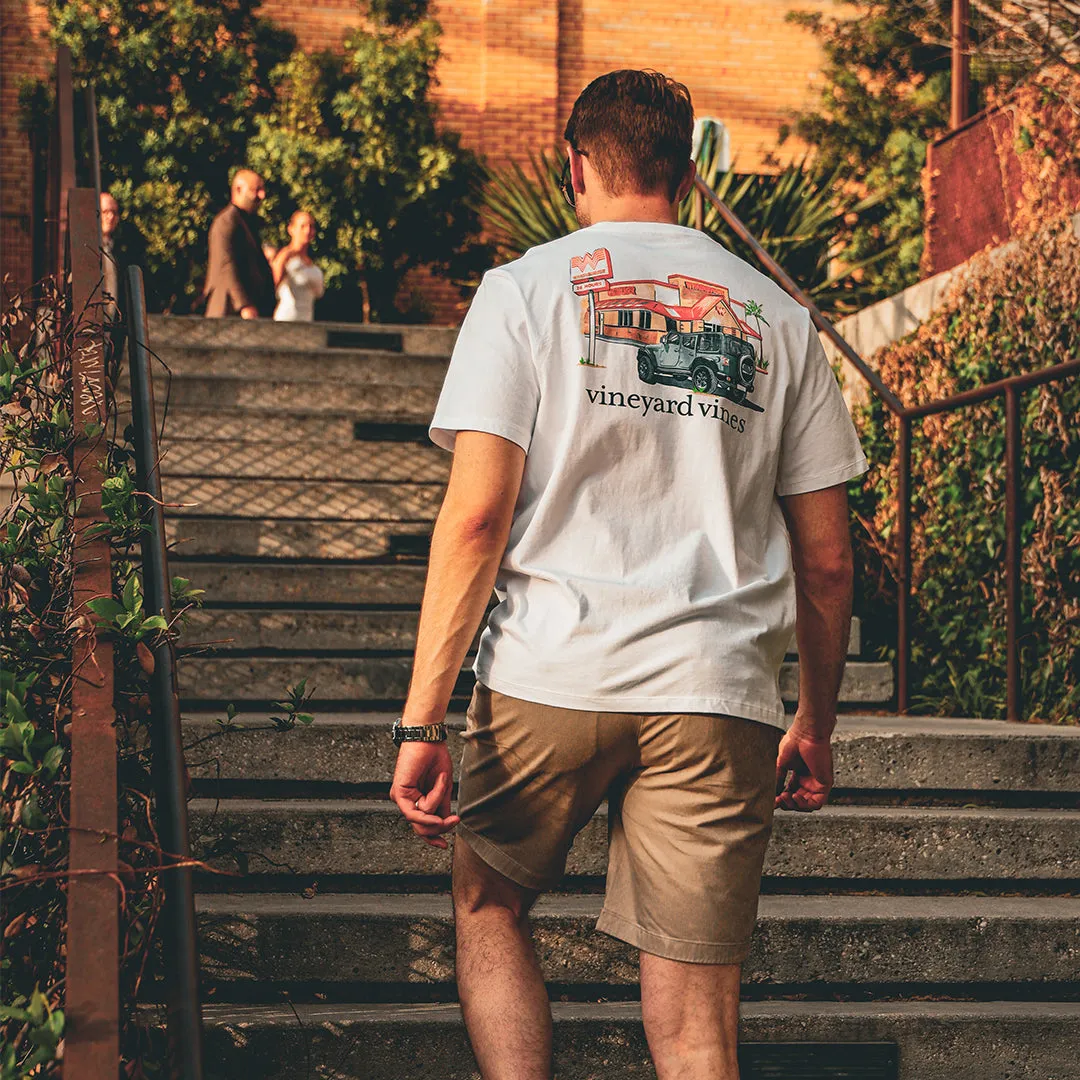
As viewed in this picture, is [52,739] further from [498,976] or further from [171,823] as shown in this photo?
[498,976]

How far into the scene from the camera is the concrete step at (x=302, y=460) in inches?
219

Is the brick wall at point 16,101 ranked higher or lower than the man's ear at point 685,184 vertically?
higher

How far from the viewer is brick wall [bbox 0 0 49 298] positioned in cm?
1223

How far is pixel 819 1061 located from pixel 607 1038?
448mm

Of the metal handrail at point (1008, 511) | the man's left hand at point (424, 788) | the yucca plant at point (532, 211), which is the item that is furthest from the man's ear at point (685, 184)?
the yucca plant at point (532, 211)

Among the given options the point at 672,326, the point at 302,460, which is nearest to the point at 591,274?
the point at 672,326

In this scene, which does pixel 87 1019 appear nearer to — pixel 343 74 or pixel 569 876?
pixel 569 876

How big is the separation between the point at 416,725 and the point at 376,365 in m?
4.94

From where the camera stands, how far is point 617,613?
1.88 meters

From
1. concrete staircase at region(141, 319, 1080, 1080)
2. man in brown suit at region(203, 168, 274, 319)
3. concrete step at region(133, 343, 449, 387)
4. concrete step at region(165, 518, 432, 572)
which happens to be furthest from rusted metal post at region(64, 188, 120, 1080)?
man in brown suit at region(203, 168, 274, 319)

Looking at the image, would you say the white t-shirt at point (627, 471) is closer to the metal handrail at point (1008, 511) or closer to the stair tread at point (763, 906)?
the stair tread at point (763, 906)

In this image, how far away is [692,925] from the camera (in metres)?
1.86

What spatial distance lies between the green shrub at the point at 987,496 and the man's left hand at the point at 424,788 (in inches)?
136

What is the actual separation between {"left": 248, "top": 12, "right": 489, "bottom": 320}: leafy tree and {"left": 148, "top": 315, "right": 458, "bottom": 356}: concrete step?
157 inches
